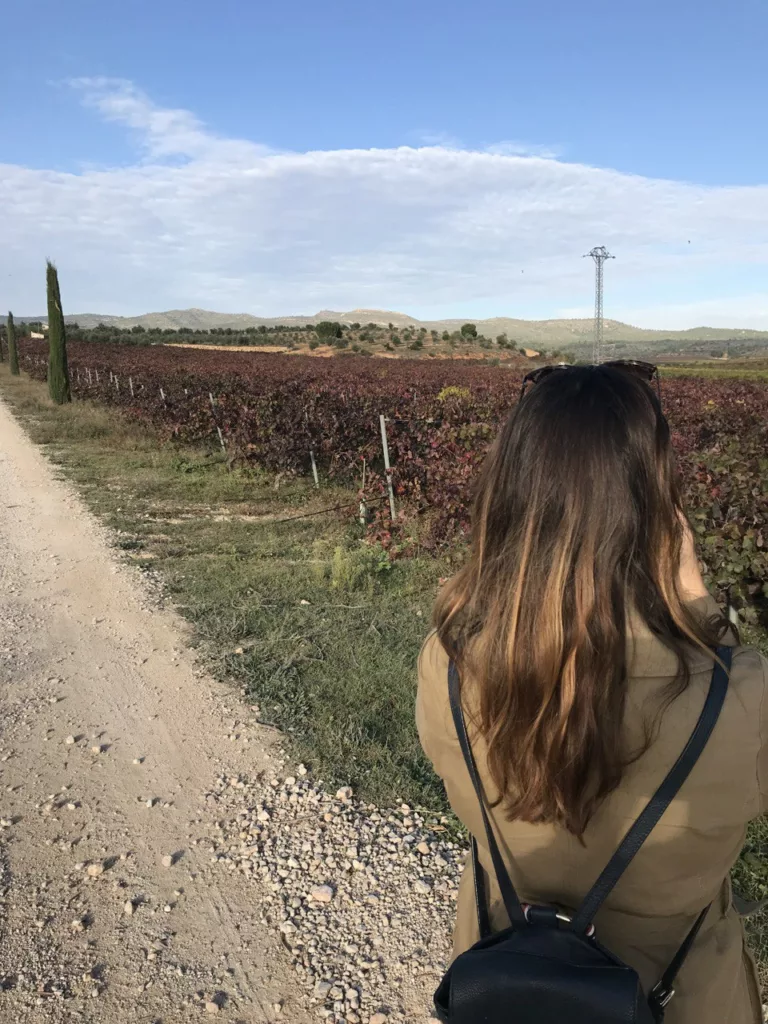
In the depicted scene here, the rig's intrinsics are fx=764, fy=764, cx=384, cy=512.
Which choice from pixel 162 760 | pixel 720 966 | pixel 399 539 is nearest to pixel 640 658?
pixel 720 966

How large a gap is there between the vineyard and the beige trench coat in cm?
255

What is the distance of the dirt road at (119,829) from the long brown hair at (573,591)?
1808mm

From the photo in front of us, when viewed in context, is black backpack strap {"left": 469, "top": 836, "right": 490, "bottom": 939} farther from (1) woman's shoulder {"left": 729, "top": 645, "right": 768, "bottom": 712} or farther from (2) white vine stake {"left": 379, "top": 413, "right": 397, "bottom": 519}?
(2) white vine stake {"left": 379, "top": 413, "right": 397, "bottom": 519}

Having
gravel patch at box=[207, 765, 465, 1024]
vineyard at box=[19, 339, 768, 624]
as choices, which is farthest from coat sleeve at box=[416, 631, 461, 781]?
vineyard at box=[19, 339, 768, 624]

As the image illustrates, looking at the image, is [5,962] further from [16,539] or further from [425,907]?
[16,539]

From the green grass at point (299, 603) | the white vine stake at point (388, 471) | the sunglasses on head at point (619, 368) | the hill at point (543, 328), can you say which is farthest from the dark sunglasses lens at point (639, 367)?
the hill at point (543, 328)

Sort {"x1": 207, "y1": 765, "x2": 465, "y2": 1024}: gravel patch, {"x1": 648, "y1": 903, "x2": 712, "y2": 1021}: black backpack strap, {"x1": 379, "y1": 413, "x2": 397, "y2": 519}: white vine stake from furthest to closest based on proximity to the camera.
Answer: {"x1": 379, "y1": 413, "x2": 397, "y2": 519}: white vine stake
{"x1": 207, "y1": 765, "x2": 465, "y2": 1024}: gravel patch
{"x1": 648, "y1": 903, "x2": 712, "y2": 1021}: black backpack strap

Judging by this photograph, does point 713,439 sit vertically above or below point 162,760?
above

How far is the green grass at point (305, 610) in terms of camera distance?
3.60m

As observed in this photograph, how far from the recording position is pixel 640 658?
103 cm

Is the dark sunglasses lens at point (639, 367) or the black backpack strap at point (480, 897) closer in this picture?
the black backpack strap at point (480, 897)

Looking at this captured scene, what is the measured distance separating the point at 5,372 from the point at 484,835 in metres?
46.2

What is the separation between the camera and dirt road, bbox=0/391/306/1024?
7.96 ft

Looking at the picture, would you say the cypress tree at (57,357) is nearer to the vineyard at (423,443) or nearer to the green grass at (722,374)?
the vineyard at (423,443)
